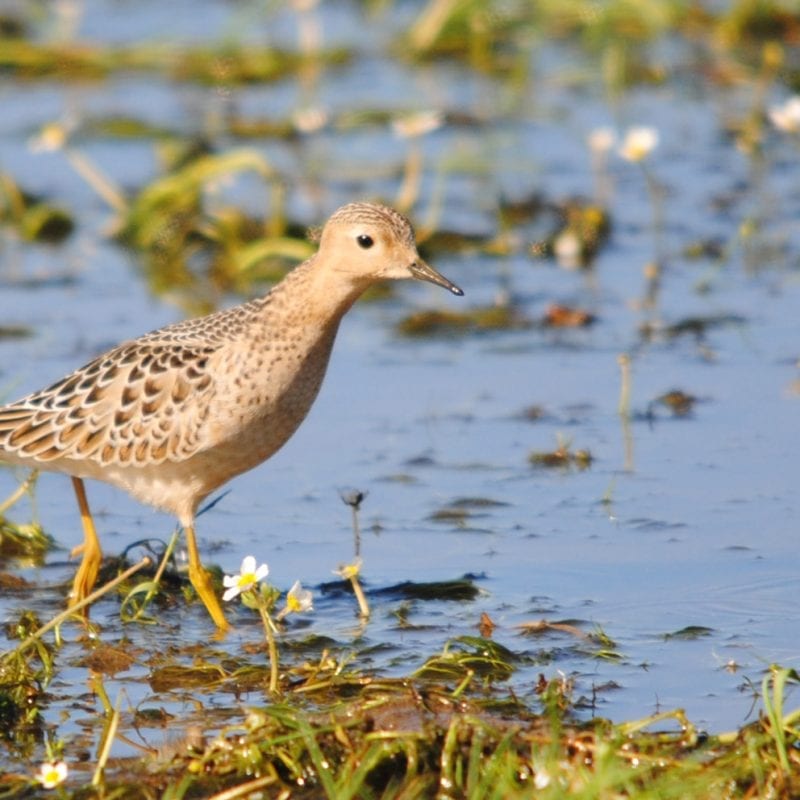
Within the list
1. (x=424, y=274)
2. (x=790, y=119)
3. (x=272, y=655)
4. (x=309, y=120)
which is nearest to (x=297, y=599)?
(x=272, y=655)

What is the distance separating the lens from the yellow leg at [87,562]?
792 centimetres

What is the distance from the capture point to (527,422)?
31.8 feet

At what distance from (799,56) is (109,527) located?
8.61m

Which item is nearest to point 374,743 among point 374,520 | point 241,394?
point 241,394

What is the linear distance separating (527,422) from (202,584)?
2490 millimetres

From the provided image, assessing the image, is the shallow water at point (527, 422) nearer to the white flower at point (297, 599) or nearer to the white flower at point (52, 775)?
the white flower at point (297, 599)

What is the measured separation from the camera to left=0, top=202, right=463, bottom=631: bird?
7.59 m

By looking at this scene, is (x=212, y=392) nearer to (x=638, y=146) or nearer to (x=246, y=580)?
(x=246, y=580)

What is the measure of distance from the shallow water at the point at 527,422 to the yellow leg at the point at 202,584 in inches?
3.2

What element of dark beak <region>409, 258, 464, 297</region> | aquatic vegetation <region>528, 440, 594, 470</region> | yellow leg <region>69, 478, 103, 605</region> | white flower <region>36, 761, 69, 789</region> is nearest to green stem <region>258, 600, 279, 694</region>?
white flower <region>36, 761, 69, 789</region>

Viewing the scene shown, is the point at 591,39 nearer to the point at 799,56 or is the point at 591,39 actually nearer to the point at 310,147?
the point at 799,56

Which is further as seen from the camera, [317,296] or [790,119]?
[790,119]

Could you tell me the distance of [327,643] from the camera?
24.3 ft

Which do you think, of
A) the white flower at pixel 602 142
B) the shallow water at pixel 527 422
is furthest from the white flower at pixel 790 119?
the white flower at pixel 602 142
